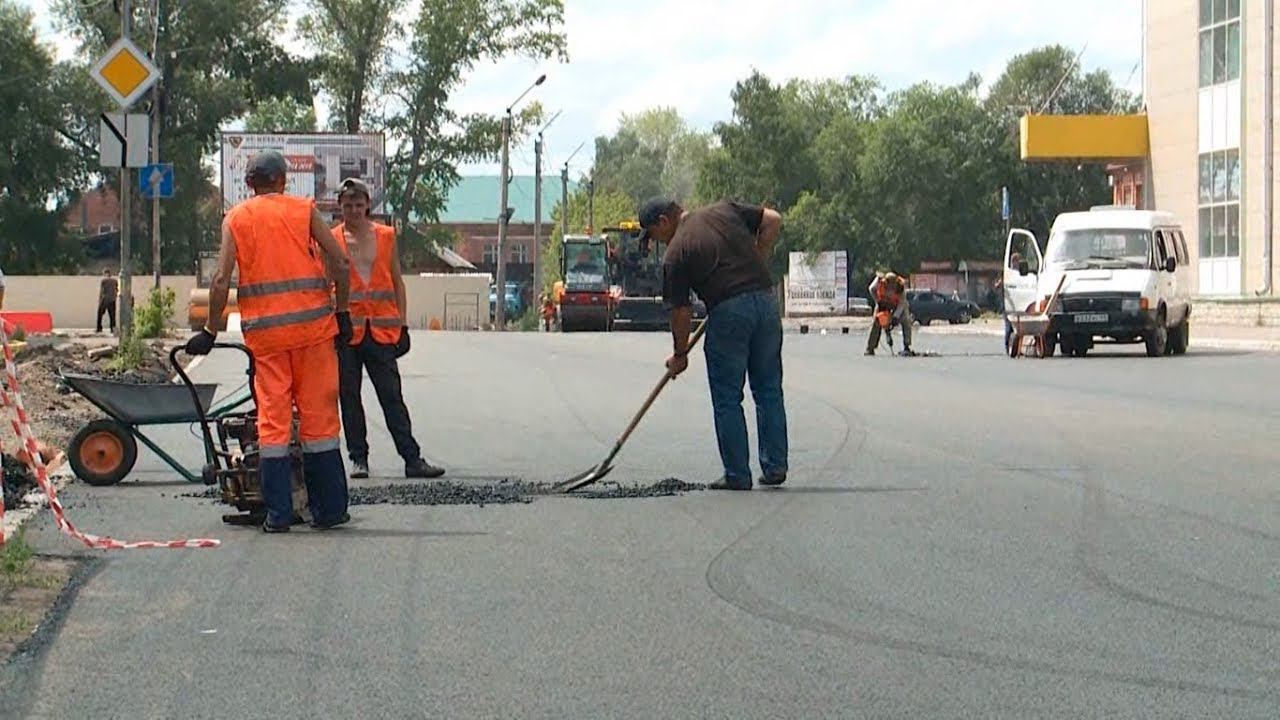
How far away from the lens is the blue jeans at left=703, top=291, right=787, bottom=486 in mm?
11062

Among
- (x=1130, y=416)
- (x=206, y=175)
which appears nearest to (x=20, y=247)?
(x=206, y=175)

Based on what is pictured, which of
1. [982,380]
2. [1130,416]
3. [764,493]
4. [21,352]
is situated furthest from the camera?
[21,352]

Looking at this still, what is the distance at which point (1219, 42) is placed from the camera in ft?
168

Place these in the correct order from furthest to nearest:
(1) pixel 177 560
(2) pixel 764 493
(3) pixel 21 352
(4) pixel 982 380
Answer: (3) pixel 21 352 → (4) pixel 982 380 → (2) pixel 764 493 → (1) pixel 177 560

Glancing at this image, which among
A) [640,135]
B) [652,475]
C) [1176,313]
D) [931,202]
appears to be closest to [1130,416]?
[652,475]

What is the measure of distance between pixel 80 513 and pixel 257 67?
66634 mm

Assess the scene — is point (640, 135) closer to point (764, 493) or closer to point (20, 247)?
point (20, 247)

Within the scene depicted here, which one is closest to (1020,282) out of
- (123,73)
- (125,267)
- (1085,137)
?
(125,267)

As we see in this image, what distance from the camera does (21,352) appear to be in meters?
27.5

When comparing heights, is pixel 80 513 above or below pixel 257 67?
below

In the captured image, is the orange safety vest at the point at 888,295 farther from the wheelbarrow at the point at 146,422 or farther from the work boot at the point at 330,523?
the work boot at the point at 330,523

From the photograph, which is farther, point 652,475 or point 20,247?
point 20,247

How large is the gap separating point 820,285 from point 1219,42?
2548 cm

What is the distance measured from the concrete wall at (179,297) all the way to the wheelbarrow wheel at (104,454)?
169 feet
